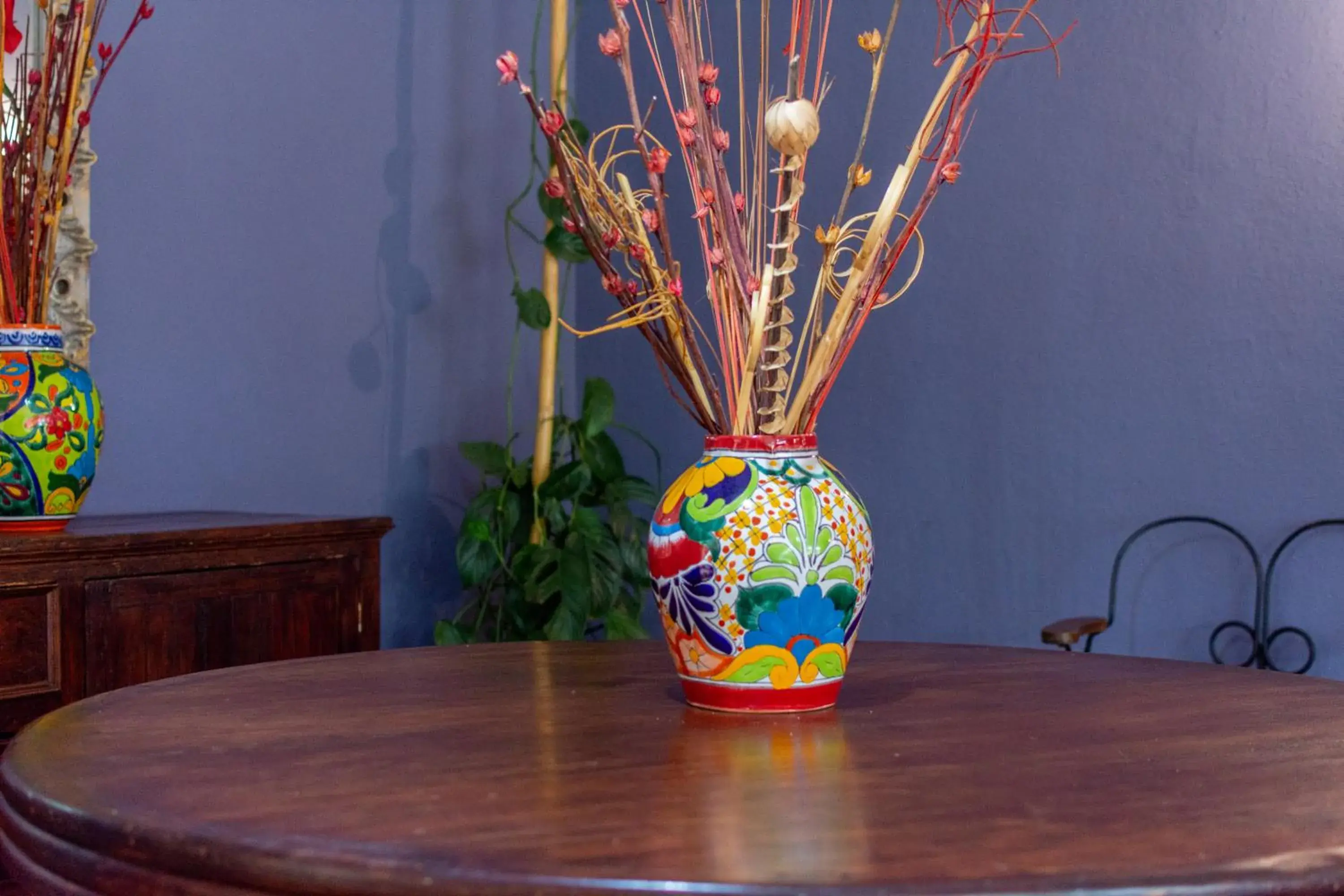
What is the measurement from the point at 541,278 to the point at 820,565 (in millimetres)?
2541

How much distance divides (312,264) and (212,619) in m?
1.09

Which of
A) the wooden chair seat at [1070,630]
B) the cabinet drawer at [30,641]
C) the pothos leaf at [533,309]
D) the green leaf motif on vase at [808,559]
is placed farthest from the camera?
the pothos leaf at [533,309]

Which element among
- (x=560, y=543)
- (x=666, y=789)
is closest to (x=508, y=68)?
(x=666, y=789)

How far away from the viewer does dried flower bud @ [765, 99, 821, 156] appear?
1.05 meters

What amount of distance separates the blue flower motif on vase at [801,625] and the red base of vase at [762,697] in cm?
3

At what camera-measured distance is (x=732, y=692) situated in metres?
1.06

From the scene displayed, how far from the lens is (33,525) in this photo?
1923mm

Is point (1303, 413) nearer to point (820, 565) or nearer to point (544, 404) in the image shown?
point (544, 404)

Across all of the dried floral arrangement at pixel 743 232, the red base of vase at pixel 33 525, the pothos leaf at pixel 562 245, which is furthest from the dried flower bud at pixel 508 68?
the pothos leaf at pixel 562 245

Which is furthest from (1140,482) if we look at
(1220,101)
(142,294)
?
(142,294)

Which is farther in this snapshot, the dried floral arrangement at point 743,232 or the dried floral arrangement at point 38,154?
the dried floral arrangement at point 38,154

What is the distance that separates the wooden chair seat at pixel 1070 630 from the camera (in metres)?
2.36

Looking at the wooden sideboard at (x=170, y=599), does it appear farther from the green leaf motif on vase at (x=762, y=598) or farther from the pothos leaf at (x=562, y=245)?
the green leaf motif on vase at (x=762, y=598)

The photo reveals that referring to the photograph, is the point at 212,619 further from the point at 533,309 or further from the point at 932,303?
the point at 932,303
